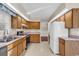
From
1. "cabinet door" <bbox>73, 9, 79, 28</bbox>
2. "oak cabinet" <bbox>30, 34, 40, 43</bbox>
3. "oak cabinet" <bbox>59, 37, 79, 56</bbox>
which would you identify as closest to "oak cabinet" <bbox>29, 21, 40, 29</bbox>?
"oak cabinet" <bbox>30, 34, 40, 43</bbox>

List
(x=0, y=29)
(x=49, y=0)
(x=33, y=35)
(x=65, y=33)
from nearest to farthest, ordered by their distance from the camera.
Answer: (x=49, y=0) → (x=0, y=29) → (x=65, y=33) → (x=33, y=35)

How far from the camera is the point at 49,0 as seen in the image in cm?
162

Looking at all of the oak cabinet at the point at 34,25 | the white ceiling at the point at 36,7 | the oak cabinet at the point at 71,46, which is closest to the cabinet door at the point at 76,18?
the oak cabinet at the point at 71,46

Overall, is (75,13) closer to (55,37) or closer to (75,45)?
(75,45)

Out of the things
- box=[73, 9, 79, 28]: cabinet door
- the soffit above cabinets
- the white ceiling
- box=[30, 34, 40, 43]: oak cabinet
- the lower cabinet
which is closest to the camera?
the lower cabinet

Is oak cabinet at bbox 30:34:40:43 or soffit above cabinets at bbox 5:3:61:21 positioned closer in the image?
soffit above cabinets at bbox 5:3:61:21

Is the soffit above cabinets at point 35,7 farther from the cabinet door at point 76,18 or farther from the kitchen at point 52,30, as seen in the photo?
the cabinet door at point 76,18

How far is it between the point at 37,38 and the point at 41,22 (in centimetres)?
259

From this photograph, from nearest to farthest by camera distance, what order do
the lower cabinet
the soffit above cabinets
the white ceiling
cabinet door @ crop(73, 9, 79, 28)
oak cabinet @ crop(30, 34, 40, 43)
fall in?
the lower cabinet
cabinet door @ crop(73, 9, 79, 28)
the soffit above cabinets
the white ceiling
oak cabinet @ crop(30, 34, 40, 43)

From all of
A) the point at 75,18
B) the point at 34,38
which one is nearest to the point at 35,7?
the point at 75,18

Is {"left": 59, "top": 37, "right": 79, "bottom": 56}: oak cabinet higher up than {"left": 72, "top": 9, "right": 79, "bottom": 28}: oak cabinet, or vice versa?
{"left": 72, "top": 9, "right": 79, "bottom": 28}: oak cabinet

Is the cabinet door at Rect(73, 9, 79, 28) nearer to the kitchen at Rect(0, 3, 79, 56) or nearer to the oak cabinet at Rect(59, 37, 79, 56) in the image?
the kitchen at Rect(0, 3, 79, 56)

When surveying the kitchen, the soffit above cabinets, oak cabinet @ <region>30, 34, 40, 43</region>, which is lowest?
oak cabinet @ <region>30, 34, 40, 43</region>

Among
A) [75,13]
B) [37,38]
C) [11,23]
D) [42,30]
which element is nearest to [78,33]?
[75,13]
